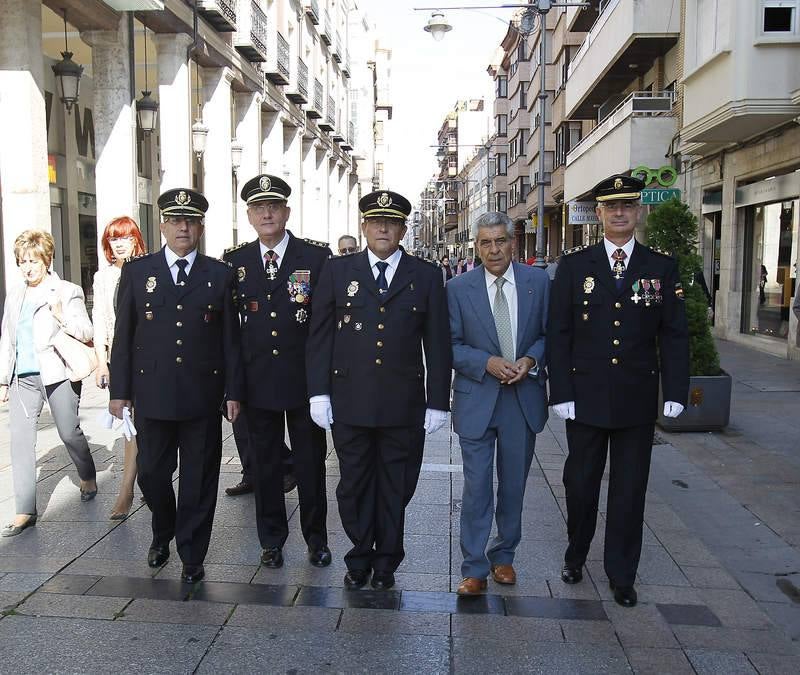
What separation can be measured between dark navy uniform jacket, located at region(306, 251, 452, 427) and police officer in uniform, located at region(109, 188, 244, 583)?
0.58 meters

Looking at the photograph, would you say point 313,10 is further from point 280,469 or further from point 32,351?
point 280,469

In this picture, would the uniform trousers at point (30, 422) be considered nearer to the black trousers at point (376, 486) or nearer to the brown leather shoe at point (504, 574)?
the black trousers at point (376, 486)

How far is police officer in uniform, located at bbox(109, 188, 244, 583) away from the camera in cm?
449

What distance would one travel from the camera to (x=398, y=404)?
4285mm

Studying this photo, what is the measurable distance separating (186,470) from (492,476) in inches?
67.9

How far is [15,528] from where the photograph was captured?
526 centimetres

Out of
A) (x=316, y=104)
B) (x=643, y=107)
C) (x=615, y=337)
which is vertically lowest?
(x=615, y=337)

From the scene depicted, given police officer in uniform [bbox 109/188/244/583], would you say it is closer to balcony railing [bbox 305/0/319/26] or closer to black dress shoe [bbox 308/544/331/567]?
black dress shoe [bbox 308/544/331/567]

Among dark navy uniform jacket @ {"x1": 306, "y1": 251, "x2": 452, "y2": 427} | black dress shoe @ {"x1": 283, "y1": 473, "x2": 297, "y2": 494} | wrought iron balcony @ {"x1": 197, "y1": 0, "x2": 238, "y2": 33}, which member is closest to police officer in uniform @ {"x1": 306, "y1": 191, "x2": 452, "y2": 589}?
dark navy uniform jacket @ {"x1": 306, "y1": 251, "x2": 452, "y2": 427}

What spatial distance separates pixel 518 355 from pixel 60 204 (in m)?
15.5

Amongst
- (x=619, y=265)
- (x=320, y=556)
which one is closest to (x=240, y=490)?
(x=320, y=556)

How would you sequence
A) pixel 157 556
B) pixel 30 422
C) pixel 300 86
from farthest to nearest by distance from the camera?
pixel 300 86
pixel 30 422
pixel 157 556

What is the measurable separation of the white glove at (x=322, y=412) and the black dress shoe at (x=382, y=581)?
87cm

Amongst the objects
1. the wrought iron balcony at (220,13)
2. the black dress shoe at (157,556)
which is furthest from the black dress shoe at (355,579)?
the wrought iron balcony at (220,13)
